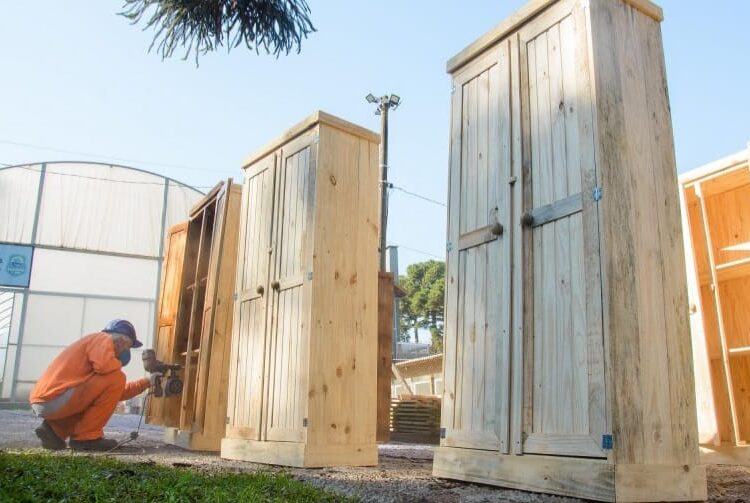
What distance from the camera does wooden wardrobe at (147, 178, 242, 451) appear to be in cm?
711

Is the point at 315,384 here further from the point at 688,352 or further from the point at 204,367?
the point at 688,352

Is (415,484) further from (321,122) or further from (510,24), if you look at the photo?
(321,122)

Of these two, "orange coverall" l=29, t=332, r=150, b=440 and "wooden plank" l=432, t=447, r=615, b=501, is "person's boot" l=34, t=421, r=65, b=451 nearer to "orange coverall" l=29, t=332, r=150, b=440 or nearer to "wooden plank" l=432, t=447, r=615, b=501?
"orange coverall" l=29, t=332, r=150, b=440

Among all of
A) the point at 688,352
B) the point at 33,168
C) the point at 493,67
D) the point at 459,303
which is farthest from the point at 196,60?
the point at 33,168

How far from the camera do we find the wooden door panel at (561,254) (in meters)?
3.36

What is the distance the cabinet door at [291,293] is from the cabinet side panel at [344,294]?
0.30 ft

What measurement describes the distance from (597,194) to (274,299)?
328cm

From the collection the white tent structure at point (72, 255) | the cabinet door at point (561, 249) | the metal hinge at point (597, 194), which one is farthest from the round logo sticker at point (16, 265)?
the metal hinge at point (597, 194)

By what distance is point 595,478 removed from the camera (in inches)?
124

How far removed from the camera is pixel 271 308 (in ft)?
19.8

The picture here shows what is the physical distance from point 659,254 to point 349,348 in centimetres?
270

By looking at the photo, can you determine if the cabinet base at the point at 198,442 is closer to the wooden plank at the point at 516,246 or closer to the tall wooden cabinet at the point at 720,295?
the wooden plank at the point at 516,246

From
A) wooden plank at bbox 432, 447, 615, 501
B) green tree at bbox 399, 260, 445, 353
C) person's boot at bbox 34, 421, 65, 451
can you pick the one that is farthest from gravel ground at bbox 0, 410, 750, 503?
green tree at bbox 399, 260, 445, 353

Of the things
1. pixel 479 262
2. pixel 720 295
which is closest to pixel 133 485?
pixel 479 262
